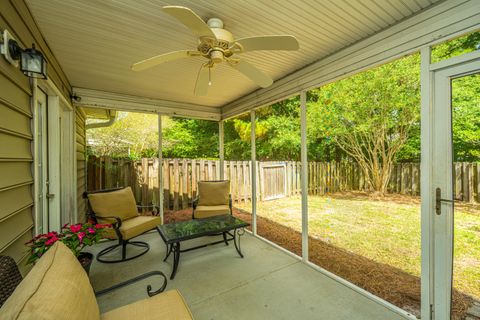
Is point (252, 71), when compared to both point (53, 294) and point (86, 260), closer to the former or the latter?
point (53, 294)

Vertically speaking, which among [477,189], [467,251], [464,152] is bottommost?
[467,251]

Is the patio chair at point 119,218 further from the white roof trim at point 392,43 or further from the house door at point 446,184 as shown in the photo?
the house door at point 446,184

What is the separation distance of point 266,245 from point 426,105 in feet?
8.37

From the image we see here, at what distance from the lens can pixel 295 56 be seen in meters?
2.34

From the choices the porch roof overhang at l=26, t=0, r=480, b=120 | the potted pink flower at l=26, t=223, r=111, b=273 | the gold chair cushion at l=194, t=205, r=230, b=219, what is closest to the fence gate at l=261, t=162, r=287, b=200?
the gold chair cushion at l=194, t=205, r=230, b=219

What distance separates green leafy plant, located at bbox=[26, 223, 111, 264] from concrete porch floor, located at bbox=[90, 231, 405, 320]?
644mm

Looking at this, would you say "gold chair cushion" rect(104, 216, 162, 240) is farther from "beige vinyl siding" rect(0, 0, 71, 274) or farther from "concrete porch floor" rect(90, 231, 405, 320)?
"beige vinyl siding" rect(0, 0, 71, 274)

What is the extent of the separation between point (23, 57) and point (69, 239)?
1.39 m

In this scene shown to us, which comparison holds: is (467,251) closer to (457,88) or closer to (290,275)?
(457,88)

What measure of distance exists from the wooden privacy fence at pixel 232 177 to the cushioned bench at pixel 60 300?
3.36 m

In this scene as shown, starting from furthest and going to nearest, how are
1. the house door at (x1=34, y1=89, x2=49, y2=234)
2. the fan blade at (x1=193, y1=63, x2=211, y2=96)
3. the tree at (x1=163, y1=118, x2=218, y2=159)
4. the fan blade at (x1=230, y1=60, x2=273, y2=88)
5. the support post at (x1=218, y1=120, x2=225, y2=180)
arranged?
1. the tree at (x1=163, y1=118, x2=218, y2=159)
2. the support post at (x1=218, y1=120, x2=225, y2=180)
3. the house door at (x1=34, y1=89, x2=49, y2=234)
4. the fan blade at (x1=193, y1=63, x2=211, y2=96)
5. the fan blade at (x1=230, y1=60, x2=273, y2=88)

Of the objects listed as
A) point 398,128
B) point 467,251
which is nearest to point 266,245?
point 467,251

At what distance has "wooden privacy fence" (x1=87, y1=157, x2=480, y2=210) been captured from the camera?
4.09 meters

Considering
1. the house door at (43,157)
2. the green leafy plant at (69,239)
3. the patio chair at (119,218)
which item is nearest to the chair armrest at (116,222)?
the patio chair at (119,218)
